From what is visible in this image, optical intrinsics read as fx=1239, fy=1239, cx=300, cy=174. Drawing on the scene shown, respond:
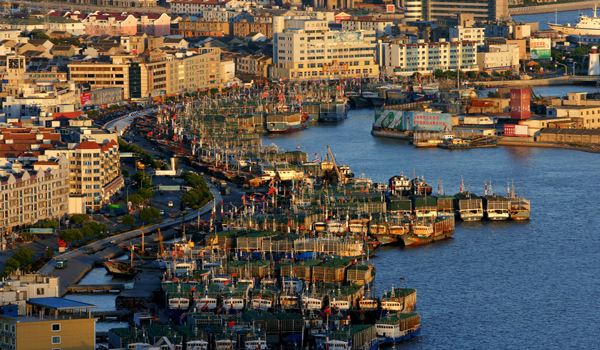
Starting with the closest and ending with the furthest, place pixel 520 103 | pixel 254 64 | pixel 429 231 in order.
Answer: pixel 429 231
pixel 520 103
pixel 254 64

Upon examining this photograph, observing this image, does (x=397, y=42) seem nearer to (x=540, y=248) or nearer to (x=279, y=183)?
(x=279, y=183)

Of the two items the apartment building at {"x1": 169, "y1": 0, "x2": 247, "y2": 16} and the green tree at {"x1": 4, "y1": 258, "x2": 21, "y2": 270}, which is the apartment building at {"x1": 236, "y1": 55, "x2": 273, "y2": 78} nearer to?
the apartment building at {"x1": 169, "y1": 0, "x2": 247, "y2": 16}

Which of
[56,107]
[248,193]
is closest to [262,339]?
[248,193]

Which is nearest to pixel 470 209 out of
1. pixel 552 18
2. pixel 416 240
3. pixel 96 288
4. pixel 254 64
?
pixel 416 240

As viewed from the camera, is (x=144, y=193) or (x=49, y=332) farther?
(x=144, y=193)

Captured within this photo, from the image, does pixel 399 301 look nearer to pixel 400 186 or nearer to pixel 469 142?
pixel 400 186

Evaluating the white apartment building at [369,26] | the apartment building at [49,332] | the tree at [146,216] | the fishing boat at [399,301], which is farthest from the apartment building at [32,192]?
the white apartment building at [369,26]

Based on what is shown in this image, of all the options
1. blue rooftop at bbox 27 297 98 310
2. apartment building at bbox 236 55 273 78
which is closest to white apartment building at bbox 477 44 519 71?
apartment building at bbox 236 55 273 78

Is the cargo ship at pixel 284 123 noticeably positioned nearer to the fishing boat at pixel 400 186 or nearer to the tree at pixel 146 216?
the fishing boat at pixel 400 186
